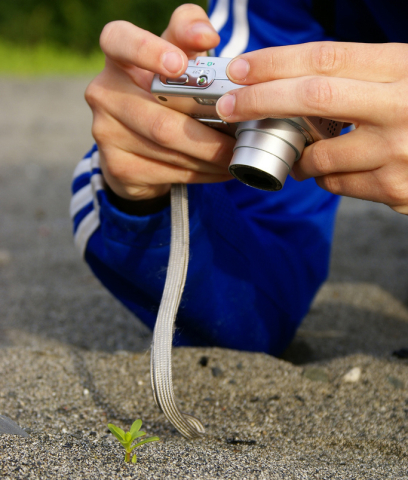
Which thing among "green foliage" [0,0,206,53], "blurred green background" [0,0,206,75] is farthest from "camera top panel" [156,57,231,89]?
"green foliage" [0,0,206,53]

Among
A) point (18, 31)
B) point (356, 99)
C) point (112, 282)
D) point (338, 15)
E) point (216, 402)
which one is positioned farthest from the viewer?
point (18, 31)

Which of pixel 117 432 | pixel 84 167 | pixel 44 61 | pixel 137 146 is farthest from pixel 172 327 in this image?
pixel 44 61

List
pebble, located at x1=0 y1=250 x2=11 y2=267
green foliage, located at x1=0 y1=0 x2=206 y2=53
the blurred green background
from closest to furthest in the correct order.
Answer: pebble, located at x1=0 y1=250 x2=11 y2=267 → the blurred green background → green foliage, located at x1=0 y1=0 x2=206 y2=53

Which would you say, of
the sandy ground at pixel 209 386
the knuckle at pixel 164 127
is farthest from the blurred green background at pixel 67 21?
the knuckle at pixel 164 127

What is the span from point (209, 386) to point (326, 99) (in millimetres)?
516

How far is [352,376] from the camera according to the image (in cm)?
84

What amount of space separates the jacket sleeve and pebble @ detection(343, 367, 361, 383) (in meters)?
0.20

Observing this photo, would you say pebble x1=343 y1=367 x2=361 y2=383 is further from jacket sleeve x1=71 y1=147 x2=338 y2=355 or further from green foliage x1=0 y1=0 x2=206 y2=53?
green foliage x1=0 y1=0 x2=206 y2=53

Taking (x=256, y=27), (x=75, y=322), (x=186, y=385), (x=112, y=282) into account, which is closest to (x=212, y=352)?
(x=186, y=385)

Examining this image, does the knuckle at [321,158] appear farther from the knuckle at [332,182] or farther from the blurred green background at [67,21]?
the blurred green background at [67,21]

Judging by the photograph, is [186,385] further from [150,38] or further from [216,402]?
[150,38]

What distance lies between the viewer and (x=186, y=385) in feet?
2.69

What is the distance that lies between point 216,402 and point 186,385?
0.07m

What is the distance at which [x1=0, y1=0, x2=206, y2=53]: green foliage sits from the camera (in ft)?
24.4
